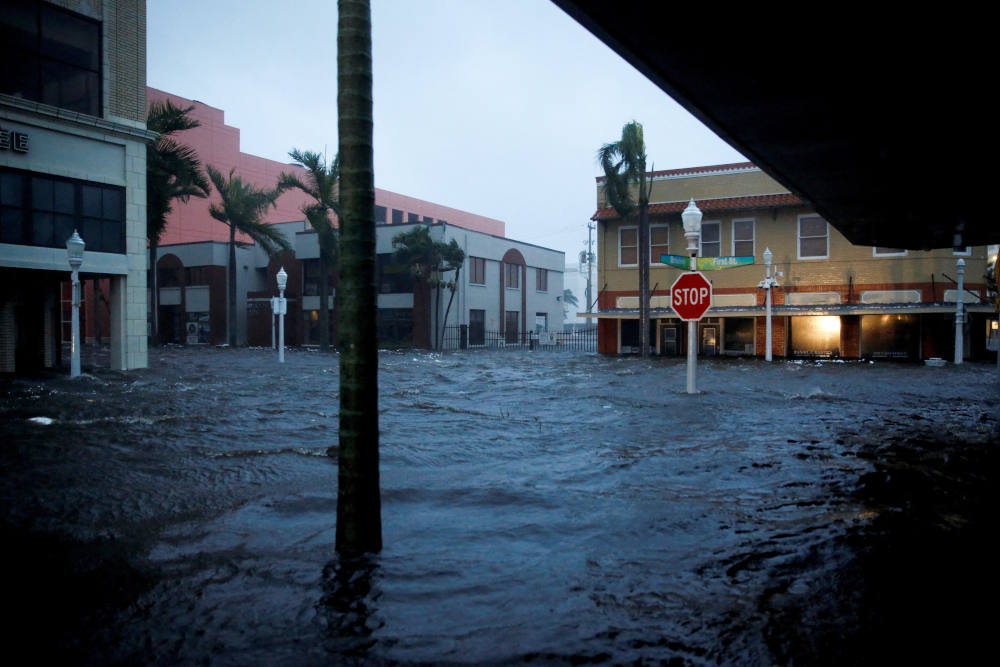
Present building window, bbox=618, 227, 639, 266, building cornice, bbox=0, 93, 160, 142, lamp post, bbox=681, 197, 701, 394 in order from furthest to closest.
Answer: building window, bbox=618, 227, 639, 266
building cornice, bbox=0, 93, 160, 142
lamp post, bbox=681, 197, 701, 394

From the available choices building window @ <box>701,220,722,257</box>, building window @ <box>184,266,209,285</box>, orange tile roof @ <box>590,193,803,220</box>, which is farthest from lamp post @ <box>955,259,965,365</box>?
building window @ <box>184,266,209,285</box>

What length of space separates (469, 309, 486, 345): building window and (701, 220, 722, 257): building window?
18.7 meters

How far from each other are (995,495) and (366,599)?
5.56m

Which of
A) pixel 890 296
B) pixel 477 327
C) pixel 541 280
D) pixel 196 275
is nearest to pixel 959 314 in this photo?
pixel 890 296

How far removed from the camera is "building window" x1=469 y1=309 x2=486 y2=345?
46500 mm

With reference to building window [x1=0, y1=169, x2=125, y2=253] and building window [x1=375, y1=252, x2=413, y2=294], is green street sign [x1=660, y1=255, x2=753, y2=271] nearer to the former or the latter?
building window [x1=0, y1=169, x2=125, y2=253]

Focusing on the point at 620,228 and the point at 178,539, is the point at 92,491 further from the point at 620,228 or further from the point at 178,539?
the point at 620,228

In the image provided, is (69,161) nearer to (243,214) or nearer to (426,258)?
(243,214)

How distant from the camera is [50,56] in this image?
18.1 m

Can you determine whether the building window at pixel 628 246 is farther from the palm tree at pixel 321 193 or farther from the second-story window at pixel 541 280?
the second-story window at pixel 541 280

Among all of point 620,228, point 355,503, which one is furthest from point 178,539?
point 620,228

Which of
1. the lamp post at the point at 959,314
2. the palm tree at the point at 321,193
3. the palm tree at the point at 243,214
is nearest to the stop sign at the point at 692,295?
the lamp post at the point at 959,314

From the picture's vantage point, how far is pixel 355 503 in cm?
443

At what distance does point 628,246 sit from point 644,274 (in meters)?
3.10
